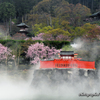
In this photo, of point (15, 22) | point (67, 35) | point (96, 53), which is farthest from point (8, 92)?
point (15, 22)

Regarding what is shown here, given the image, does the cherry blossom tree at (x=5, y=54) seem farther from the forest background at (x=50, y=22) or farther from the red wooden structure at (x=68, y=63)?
the red wooden structure at (x=68, y=63)

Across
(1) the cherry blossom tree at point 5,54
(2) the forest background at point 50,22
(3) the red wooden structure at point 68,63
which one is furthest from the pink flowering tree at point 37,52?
(3) the red wooden structure at point 68,63

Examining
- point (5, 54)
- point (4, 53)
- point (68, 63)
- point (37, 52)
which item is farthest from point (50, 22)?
point (68, 63)

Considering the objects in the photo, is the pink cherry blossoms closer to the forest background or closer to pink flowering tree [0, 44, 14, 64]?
pink flowering tree [0, 44, 14, 64]

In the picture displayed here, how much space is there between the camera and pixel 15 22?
215 ft

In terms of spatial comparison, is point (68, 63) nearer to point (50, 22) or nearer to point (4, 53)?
point (4, 53)

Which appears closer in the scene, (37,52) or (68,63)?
(68,63)

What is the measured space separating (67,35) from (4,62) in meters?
17.2

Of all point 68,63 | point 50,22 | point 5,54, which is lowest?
point 68,63

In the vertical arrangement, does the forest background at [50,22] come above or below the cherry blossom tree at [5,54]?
above

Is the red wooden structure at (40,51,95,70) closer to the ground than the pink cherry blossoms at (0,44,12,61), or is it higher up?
closer to the ground

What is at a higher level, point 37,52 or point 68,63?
point 37,52

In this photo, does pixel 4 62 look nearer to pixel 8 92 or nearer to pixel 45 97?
pixel 8 92

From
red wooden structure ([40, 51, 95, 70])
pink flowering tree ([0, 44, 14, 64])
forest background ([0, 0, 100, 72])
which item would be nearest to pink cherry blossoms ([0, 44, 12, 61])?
pink flowering tree ([0, 44, 14, 64])
